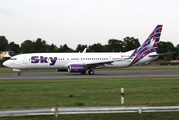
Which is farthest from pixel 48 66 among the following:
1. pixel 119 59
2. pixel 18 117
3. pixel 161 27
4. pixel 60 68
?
pixel 18 117

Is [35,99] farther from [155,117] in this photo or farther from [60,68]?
[60,68]

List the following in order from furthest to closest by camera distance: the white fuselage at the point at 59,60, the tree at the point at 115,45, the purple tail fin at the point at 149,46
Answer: the tree at the point at 115,45
the purple tail fin at the point at 149,46
the white fuselage at the point at 59,60

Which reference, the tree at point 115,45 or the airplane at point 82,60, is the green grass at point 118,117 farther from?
the tree at point 115,45

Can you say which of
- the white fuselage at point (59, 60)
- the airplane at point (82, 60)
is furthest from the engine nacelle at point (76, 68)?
the white fuselage at point (59, 60)

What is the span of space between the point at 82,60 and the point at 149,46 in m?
11.2

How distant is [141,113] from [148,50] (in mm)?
31766

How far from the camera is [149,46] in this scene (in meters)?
40.0

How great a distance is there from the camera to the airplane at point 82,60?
35844 mm

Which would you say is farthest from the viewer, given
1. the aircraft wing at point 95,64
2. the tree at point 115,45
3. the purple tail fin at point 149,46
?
the tree at point 115,45

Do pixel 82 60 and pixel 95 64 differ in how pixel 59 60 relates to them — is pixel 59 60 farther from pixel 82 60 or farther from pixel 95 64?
pixel 95 64

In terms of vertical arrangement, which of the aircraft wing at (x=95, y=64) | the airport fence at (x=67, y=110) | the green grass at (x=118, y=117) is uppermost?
the aircraft wing at (x=95, y=64)

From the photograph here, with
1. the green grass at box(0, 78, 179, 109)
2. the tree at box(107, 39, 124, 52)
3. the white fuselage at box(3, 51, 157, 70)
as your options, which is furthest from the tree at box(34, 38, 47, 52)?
the green grass at box(0, 78, 179, 109)

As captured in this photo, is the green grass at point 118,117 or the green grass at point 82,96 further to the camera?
the green grass at point 82,96

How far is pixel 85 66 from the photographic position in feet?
122
